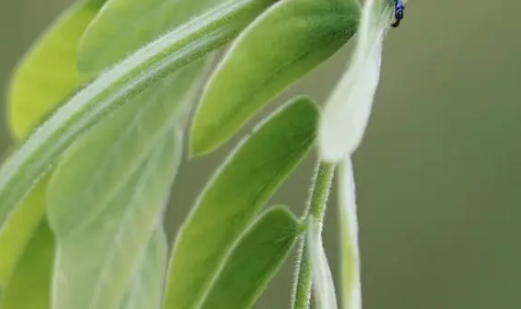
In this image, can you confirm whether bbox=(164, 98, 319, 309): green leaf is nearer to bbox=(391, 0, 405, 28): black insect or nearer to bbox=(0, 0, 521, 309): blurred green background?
bbox=(391, 0, 405, 28): black insect

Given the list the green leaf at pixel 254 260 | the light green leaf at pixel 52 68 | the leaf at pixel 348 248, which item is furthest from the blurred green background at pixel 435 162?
the leaf at pixel 348 248

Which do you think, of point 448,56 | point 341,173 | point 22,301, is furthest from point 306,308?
point 448,56

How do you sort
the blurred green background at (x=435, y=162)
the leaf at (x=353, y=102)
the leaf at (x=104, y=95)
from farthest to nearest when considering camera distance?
the blurred green background at (x=435, y=162) → the leaf at (x=104, y=95) → the leaf at (x=353, y=102)

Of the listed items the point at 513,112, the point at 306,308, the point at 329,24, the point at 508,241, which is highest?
the point at 513,112

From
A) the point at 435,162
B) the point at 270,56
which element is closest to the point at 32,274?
the point at 270,56

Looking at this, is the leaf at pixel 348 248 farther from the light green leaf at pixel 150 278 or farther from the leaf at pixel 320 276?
the light green leaf at pixel 150 278

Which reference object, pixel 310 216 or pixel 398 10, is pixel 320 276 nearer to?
pixel 310 216

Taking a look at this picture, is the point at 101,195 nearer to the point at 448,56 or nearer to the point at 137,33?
the point at 137,33
